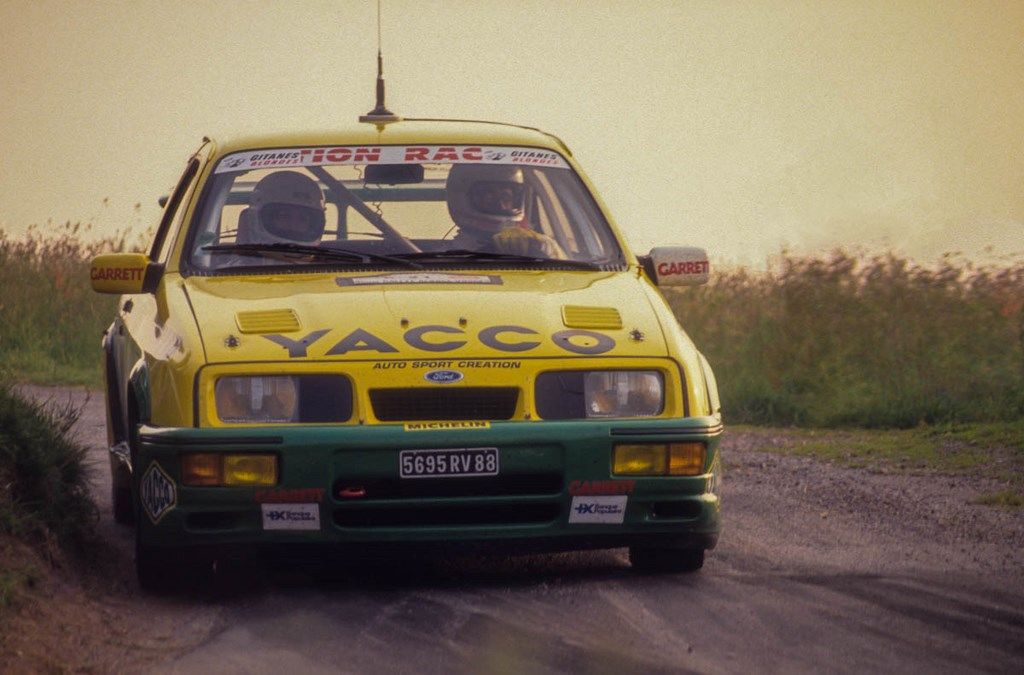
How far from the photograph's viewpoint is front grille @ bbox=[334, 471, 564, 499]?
19.9 ft

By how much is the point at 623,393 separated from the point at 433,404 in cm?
64

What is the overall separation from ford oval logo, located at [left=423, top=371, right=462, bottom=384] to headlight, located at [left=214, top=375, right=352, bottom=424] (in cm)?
26

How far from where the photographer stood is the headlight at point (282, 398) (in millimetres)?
6066

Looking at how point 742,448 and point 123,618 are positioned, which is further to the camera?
point 742,448

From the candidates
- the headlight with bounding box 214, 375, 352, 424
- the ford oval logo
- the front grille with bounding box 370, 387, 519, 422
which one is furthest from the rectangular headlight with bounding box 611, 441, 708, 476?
the headlight with bounding box 214, 375, 352, 424

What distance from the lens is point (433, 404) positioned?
241 inches

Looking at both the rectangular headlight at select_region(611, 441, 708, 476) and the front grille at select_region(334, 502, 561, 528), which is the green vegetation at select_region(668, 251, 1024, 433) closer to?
the rectangular headlight at select_region(611, 441, 708, 476)

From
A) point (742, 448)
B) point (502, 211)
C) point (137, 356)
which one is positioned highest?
point (502, 211)

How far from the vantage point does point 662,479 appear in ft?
20.5

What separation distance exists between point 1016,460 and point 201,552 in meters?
5.53

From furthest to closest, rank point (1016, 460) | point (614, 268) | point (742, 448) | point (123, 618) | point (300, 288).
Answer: point (742, 448), point (1016, 460), point (614, 268), point (300, 288), point (123, 618)

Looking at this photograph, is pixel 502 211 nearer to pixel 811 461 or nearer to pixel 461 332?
pixel 461 332

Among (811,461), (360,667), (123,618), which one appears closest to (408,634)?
(360,667)

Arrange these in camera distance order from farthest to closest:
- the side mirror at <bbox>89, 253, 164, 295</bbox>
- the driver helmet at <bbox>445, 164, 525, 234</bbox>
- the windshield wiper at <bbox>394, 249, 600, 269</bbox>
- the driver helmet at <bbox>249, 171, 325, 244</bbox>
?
the driver helmet at <bbox>445, 164, 525, 234</bbox> → the driver helmet at <bbox>249, 171, 325, 244</bbox> → the windshield wiper at <bbox>394, 249, 600, 269</bbox> → the side mirror at <bbox>89, 253, 164, 295</bbox>
